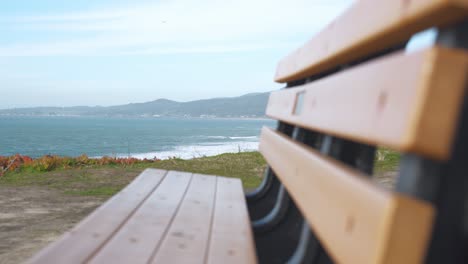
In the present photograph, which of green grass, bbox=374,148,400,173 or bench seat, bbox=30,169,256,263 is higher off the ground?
green grass, bbox=374,148,400,173

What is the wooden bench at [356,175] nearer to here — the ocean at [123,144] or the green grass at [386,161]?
the green grass at [386,161]

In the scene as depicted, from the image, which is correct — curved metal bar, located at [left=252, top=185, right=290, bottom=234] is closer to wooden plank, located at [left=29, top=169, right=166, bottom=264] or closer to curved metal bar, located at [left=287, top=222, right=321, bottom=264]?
wooden plank, located at [left=29, top=169, right=166, bottom=264]

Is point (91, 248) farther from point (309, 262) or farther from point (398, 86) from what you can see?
point (398, 86)

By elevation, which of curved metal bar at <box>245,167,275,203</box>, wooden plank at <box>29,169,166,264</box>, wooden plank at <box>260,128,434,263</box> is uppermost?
wooden plank at <box>260,128,434,263</box>

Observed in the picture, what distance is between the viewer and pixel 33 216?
4.69 m

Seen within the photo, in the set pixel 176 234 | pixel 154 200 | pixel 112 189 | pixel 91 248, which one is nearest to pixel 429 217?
pixel 91 248

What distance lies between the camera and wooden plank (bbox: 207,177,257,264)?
161 centimetres

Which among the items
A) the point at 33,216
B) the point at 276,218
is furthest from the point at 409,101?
the point at 33,216

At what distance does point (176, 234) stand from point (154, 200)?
0.64 meters

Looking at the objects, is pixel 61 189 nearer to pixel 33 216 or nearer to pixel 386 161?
pixel 33 216

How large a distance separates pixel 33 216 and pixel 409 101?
4466 millimetres

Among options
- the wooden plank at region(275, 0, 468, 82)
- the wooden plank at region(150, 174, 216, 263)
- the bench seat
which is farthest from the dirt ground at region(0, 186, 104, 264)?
the wooden plank at region(275, 0, 468, 82)

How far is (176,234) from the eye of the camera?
6.12 feet

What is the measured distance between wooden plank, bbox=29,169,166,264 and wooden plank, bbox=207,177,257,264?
34 centimetres
